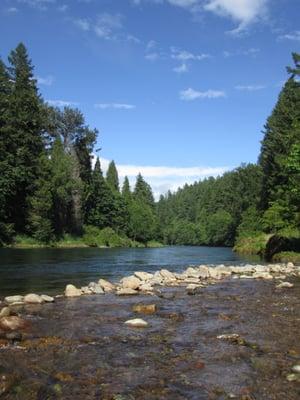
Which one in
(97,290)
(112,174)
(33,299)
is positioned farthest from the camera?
(112,174)

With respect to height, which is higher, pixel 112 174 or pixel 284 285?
pixel 112 174

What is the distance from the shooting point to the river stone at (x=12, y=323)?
10.5 m

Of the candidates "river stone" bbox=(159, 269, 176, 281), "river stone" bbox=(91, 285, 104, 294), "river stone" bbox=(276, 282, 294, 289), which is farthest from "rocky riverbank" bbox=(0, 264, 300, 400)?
"river stone" bbox=(159, 269, 176, 281)

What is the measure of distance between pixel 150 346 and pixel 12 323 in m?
3.28

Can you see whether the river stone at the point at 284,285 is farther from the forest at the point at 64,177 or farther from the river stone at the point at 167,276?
the forest at the point at 64,177

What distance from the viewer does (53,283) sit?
20.2m

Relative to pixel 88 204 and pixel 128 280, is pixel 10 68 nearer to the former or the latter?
pixel 88 204

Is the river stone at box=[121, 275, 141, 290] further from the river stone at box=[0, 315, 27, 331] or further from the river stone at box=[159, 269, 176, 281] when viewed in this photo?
the river stone at box=[0, 315, 27, 331]

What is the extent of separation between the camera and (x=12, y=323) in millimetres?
10633

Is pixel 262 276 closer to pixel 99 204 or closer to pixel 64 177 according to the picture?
pixel 64 177

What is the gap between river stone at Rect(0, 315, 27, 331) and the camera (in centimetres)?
1048

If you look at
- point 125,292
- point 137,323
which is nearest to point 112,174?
point 125,292

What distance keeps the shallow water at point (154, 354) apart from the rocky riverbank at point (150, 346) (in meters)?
0.02

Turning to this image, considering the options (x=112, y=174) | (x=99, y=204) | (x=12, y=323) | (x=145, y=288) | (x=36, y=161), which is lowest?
(x=145, y=288)
